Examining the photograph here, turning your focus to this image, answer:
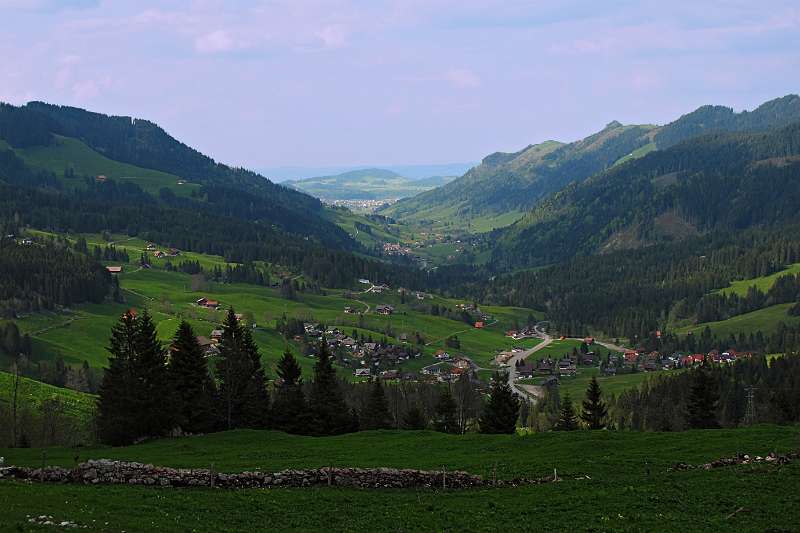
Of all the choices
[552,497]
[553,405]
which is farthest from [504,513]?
[553,405]

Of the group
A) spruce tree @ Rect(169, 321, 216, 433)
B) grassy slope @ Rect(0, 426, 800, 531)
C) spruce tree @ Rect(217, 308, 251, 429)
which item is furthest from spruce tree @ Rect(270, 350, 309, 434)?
grassy slope @ Rect(0, 426, 800, 531)

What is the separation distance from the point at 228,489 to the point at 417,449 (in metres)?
20.8

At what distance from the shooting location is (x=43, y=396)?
12275 centimetres

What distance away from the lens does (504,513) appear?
39.2 m

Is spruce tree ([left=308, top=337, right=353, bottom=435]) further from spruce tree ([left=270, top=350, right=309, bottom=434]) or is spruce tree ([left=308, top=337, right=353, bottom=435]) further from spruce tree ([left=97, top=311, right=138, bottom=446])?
spruce tree ([left=97, top=311, right=138, bottom=446])

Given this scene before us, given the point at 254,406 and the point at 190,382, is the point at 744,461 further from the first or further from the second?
the point at 190,382

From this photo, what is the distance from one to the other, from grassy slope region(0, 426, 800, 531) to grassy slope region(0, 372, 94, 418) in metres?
62.5

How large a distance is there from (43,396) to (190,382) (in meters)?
58.8

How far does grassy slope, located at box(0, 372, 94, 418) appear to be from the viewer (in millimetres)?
116375

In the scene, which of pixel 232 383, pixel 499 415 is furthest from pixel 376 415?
pixel 232 383

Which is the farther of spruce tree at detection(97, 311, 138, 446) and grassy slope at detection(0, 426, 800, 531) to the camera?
spruce tree at detection(97, 311, 138, 446)

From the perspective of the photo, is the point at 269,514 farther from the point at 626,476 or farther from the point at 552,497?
the point at 626,476

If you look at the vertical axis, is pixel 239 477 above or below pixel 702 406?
above

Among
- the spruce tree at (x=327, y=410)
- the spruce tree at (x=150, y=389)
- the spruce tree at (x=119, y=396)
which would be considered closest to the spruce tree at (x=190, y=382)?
the spruce tree at (x=150, y=389)
